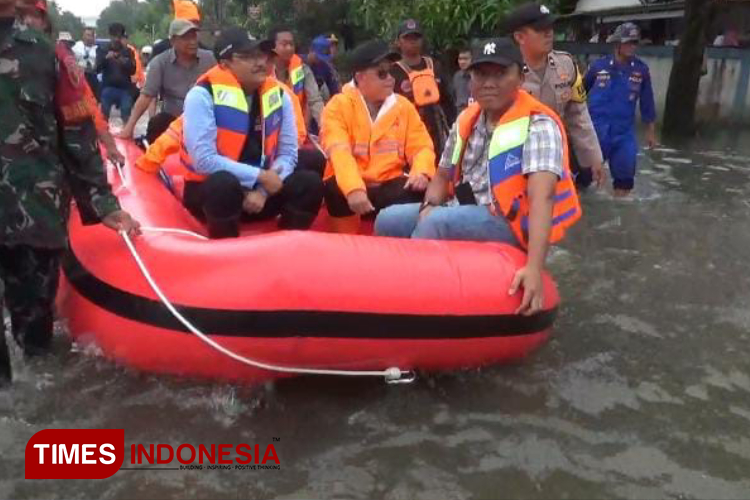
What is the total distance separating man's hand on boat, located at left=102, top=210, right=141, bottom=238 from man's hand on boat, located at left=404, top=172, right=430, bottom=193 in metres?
1.41

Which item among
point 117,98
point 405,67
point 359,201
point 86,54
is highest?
point 405,67

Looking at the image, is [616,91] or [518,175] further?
[616,91]

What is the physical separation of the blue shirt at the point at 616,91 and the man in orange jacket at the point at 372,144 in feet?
9.64

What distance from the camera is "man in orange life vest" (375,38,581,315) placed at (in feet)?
10.3

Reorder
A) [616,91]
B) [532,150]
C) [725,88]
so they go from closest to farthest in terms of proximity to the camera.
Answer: [532,150]
[616,91]
[725,88]

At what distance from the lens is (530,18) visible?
4375 mm

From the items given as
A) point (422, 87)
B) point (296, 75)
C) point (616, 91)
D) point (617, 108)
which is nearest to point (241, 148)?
point (422, 87)

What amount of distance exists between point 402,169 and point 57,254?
1.80 m

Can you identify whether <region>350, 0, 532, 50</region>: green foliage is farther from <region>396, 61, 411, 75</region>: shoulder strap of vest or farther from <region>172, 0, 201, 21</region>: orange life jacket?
<region>172, 0, 201, 21</region>: orange life jacket

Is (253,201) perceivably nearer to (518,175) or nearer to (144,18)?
(518,175)

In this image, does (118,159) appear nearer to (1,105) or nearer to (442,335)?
(1,105)

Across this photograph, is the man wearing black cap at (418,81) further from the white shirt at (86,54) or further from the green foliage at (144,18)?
the green foliage at (144,18)

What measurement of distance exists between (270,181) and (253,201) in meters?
0.12

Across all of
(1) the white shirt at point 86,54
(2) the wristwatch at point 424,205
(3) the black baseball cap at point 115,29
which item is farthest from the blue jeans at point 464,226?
(1) the white shirt at point 86,54
